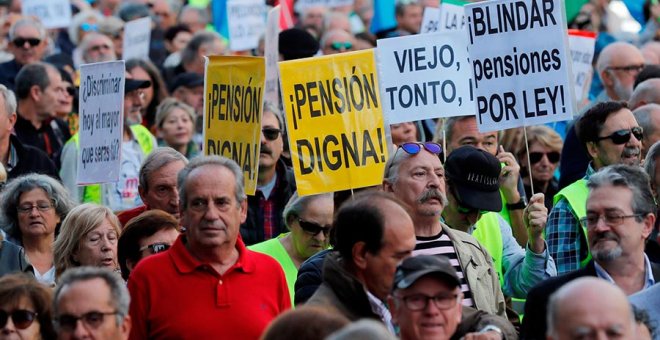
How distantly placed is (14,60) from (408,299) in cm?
994

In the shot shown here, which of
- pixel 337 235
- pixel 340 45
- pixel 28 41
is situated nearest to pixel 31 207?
pixel 337 235

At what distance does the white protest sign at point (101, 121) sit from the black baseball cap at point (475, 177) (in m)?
2.54

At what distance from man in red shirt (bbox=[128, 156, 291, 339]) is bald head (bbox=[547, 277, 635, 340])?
189 centimetres

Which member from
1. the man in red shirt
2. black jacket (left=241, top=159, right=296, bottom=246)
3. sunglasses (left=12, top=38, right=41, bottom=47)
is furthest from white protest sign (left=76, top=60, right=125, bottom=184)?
sunglasses (left=12, top=38, right=41, bottom=47)

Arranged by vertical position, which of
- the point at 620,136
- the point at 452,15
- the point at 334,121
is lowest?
the point at 620,136

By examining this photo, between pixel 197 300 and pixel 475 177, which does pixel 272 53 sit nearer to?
pixel 475 177

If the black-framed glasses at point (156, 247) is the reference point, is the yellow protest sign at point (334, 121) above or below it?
above

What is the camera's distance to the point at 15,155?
473 inches

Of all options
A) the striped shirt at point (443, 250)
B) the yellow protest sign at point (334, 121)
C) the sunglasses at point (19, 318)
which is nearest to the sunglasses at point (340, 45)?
the yellow protest sign at point (334, 121)

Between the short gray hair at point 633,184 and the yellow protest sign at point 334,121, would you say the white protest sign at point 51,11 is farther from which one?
the short gray hair at point 633,184

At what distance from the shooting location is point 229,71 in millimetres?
10547

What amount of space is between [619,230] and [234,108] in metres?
3.08

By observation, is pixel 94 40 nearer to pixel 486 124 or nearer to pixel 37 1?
pixel 37 1

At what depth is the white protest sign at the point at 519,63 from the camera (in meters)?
10.5
